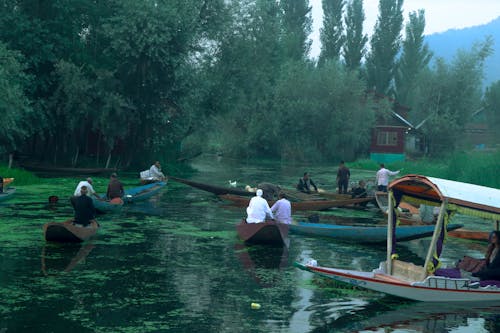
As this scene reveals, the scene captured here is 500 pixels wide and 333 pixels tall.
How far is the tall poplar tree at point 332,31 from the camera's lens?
82.8 metres

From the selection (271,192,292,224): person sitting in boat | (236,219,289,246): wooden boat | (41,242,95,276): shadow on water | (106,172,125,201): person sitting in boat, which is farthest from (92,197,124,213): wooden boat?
(271,192,292,224): person sitting in boat

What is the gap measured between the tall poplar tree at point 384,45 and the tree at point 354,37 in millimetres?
1539

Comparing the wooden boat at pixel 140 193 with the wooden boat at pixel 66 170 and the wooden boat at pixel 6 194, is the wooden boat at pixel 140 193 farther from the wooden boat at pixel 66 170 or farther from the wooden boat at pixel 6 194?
the wooden boat at pixel 66 170

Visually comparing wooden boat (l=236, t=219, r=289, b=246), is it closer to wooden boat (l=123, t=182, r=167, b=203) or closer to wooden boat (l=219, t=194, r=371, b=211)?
wooden boat (l=219, t=194, r=371, b=211)

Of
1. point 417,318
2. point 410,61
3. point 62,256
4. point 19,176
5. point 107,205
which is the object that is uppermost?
point 410,61

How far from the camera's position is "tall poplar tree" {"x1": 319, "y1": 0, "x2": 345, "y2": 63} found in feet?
271

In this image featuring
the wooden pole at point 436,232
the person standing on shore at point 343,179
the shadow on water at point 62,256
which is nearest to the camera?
the wooden pole at point 436,232

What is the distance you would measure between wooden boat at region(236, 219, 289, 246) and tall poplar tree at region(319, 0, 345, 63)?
65.3 meters

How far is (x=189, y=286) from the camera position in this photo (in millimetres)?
14117

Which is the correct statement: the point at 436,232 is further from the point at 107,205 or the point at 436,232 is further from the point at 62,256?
the point at 107,205

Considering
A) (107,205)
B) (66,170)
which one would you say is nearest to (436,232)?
(107,205)

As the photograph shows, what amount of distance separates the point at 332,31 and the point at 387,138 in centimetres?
1880

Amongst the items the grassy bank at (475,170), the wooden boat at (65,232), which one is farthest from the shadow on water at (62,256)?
the grassy bank at (475,170)

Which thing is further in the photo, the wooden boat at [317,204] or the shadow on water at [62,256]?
the wooden boat at [317,204]
